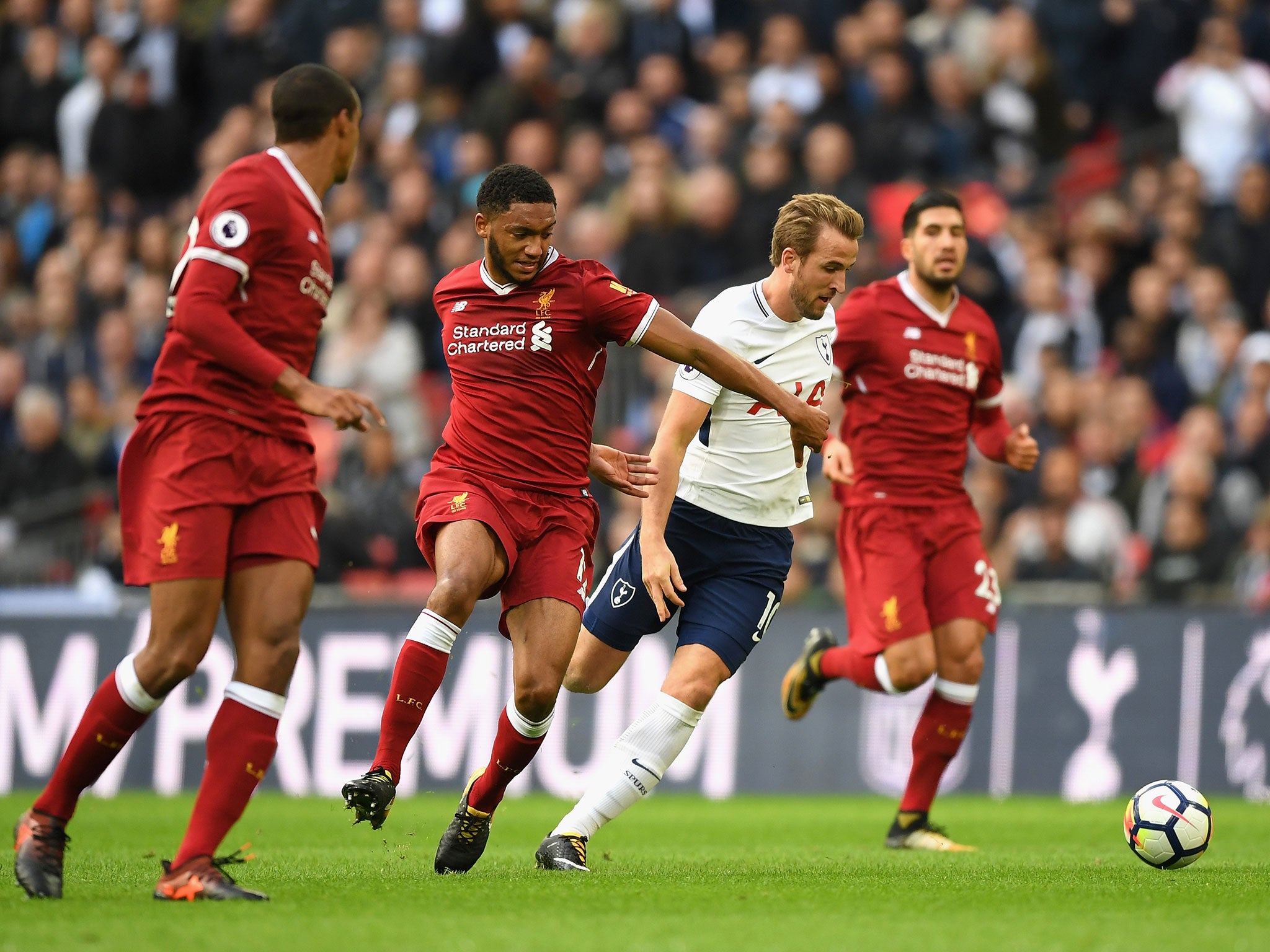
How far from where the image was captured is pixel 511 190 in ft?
22.2

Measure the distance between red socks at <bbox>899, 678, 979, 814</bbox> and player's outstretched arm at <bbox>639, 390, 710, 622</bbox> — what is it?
6.83 ft

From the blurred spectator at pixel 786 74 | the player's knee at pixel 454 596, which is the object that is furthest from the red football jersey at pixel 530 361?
the blurred spectator at pixel 786 74

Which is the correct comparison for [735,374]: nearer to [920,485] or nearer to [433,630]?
[433,630]

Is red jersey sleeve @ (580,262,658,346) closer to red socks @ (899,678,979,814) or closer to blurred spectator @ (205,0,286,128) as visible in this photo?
red socks @ (899,678,979,814)

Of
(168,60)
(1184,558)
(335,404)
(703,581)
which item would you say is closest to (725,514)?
(703,581)

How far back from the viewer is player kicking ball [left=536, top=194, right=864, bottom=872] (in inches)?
282

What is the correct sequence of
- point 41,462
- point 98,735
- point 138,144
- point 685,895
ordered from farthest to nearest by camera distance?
point 138,144
point 41,462
point 685,895
point 98,735

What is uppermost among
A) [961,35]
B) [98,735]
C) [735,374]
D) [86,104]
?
[961,35]

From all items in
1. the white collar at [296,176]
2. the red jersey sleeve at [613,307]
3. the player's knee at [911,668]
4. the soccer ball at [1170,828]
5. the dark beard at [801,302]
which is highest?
the white collar at [296,176]

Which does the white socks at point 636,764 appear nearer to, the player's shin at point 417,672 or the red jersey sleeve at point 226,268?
the player's shin at point 417,672

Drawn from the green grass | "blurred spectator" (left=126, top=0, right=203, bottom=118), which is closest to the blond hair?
the green grass

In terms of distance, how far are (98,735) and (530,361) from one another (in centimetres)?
223

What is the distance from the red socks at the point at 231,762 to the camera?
5.64m

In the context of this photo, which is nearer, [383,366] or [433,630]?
[433,630]
